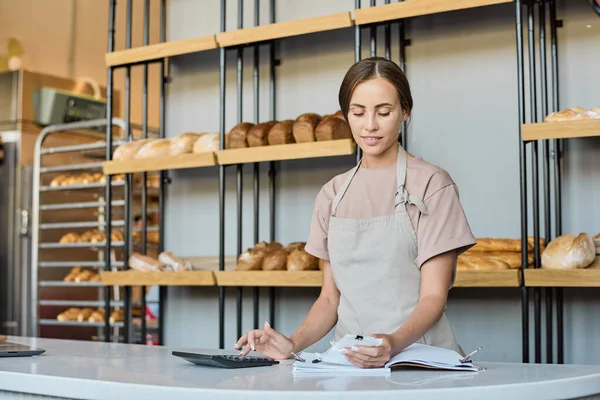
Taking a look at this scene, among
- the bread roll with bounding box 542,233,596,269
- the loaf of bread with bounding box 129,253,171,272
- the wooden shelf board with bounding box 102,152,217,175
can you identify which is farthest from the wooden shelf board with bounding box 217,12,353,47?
the bread roll with bounding box 542,233,596,269

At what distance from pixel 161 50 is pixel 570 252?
5.99 ft

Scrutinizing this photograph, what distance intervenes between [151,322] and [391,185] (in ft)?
9.62

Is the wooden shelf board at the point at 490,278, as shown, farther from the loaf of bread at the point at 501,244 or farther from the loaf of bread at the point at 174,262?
the loaf of bread at the point at 174,262

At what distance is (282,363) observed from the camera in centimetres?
161

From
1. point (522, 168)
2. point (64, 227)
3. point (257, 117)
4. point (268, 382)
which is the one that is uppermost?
point (257, 117)

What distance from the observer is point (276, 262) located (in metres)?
2.90

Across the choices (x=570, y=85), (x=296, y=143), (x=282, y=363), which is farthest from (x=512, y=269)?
(x=282, y=363)

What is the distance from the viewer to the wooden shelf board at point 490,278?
2510mm

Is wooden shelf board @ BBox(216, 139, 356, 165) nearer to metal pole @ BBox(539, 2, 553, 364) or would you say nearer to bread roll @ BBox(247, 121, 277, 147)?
bread roll @ BBox(247, 121, 277, 147)

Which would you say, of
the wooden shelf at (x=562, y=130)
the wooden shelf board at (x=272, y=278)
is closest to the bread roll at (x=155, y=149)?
the wooden shelf board at (x=272, y=278)

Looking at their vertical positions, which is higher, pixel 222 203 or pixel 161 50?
pixel 161 50

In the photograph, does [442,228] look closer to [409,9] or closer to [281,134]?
[409,9]

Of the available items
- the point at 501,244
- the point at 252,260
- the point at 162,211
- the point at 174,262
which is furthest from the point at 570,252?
the point at 162,211

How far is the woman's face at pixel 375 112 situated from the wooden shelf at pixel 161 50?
5.14 feet
